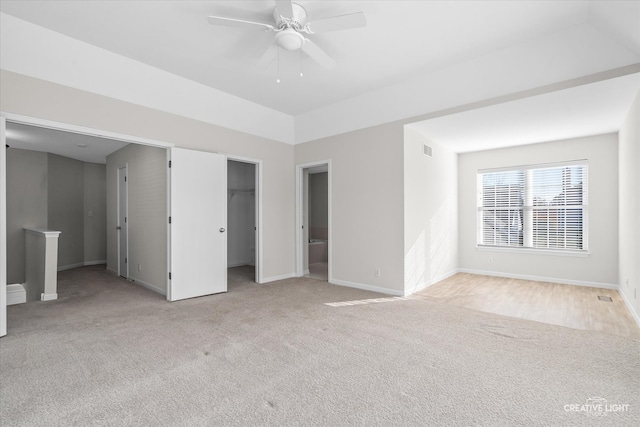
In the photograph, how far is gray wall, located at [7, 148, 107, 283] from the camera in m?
6.21

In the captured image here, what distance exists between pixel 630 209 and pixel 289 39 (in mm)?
4457

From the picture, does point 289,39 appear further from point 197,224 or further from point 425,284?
point 425,284

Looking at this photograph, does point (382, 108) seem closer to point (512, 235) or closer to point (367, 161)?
point (367, 161)

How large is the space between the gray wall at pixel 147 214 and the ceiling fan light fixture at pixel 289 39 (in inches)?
104

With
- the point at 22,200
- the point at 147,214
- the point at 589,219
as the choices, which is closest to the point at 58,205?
the point at 22,200

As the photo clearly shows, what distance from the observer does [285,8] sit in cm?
253

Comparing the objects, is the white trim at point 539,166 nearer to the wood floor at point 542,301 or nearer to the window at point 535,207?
the window at point 535,207

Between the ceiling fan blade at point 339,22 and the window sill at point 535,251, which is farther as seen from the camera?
the window sill at point 535,251

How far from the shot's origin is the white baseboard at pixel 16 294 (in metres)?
5.55

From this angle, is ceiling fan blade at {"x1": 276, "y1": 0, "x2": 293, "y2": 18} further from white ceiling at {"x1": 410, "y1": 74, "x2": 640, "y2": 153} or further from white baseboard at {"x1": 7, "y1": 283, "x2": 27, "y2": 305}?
white baseboard at {"x1": 7, "y1": 283, "x2": 27, "y2": 305}

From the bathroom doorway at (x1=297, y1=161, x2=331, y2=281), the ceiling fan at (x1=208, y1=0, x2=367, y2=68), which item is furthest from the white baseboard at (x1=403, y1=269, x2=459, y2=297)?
the ceiling fan at (x1=208, y1=0, x2=367, y2=68)

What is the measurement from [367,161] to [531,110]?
2189 millimetres

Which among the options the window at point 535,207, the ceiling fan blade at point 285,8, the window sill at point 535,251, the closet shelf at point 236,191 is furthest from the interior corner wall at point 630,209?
the closet shelf at point 236,191

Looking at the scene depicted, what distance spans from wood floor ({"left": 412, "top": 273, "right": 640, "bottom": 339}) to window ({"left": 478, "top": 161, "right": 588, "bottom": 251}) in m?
0.78
